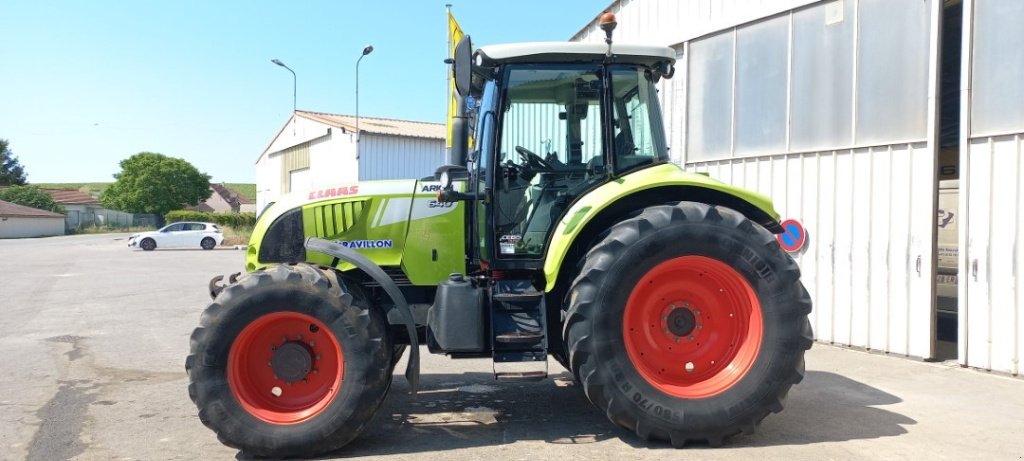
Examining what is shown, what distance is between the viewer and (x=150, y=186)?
210 feet

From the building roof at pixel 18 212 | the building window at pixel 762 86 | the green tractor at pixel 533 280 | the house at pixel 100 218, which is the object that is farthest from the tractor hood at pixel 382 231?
the house at pixel 100 218

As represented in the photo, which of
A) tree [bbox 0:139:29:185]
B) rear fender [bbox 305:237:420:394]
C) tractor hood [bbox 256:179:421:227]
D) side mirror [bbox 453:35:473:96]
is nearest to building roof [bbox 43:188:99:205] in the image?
tree [bbox 0:139:29:185]

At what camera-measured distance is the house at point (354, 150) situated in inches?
1049

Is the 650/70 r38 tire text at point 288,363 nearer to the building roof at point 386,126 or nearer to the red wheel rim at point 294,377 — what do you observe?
the red wheel rim at point 294,377

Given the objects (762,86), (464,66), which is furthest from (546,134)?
(762,86)

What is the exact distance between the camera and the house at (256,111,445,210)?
26641 mm

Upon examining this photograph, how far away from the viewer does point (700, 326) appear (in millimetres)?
4477

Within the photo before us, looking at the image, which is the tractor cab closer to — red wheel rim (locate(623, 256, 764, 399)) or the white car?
red wheel rim (locate(623, 256, 764, 399))

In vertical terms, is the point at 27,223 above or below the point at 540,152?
below

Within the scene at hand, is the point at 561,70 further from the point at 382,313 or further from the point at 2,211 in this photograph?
the point at 2,211

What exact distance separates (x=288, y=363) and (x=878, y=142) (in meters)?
6.45

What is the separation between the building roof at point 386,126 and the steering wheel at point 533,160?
2271 cm

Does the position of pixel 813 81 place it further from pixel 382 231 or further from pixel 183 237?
pixel 183 237

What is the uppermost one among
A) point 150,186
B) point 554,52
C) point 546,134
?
point 150,186
